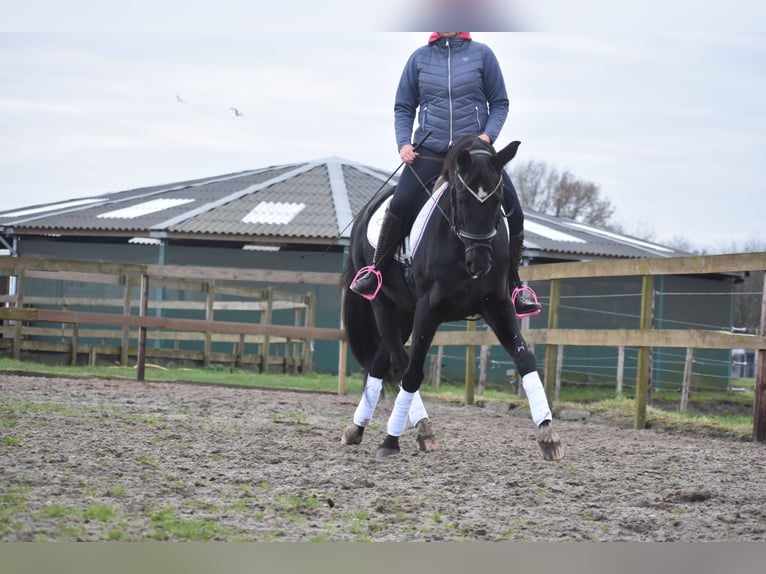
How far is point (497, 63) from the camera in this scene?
559 cm

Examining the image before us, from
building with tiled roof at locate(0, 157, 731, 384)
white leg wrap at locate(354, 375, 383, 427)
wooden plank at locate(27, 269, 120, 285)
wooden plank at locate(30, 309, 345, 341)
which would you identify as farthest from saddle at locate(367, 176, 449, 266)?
building with tiled roof at locate(0, 157, 731, 384)

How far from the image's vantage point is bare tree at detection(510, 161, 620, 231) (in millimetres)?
47812

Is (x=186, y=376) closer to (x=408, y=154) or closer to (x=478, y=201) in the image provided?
(x=408, y=154)

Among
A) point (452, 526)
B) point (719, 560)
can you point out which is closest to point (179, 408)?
point (452, 526)

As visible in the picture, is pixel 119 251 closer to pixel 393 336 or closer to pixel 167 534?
pixel 393 336

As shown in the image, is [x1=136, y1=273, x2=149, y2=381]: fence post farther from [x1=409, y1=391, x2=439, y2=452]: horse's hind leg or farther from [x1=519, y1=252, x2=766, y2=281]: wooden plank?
[x1=409, y1=391, x2=439, y2=452]: horse's hind leg

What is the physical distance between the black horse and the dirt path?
260 millimetres

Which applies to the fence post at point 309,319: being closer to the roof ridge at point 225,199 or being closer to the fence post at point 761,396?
the roof ridge at point 225,199

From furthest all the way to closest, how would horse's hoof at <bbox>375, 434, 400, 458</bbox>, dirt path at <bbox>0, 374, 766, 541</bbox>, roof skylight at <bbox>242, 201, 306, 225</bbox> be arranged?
roof skylight at <bbox>242, 201, 306, 225</bbox> < horse's hoof at <bbox>375, 434, 400, 458</bbox> < dirt path at <bbox>0, 374, 766, 541</bbox>

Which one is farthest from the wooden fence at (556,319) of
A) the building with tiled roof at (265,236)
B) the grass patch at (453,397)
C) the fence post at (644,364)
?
the building with tiled roof at (265,236)

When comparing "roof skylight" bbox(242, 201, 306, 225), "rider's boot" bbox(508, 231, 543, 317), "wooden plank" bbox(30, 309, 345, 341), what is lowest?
"wooden plank" bbox(30, 309, 345, 341)

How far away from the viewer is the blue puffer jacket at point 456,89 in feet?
18.3

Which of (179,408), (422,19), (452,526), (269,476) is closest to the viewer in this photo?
(422,19)

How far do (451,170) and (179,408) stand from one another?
3531mm
